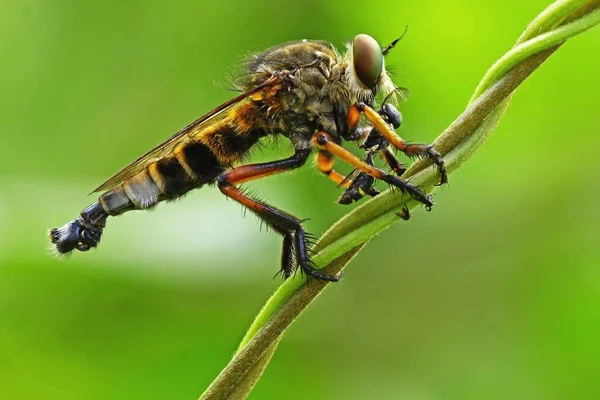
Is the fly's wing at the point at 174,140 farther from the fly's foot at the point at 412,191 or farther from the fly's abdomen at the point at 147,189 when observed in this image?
the fly's foot at the point at 412,191

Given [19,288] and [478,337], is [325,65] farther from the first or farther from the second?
[19,288]

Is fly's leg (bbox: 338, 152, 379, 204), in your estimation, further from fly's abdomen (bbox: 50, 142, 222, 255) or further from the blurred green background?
fly's abdomen (bbox: 50, 142, 222, 255)

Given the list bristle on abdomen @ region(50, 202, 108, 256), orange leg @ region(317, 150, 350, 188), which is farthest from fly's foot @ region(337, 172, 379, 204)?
bristle on abdomen @ region(50, 202, 108, 256)

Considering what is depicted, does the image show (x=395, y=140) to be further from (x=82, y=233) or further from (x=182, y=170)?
(x=82, y=233)

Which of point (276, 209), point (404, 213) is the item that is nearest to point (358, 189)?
point (276, 209)

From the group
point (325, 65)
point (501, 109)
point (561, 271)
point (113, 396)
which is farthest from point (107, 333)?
point (501, 109)

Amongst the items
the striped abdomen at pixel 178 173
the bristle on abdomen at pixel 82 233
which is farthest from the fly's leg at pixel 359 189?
the bristle on abdomen at pixel 82 233

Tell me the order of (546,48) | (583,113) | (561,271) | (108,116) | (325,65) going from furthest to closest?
(108,116)
(583,113)
(561,271)
(325,65)
(546,48)
